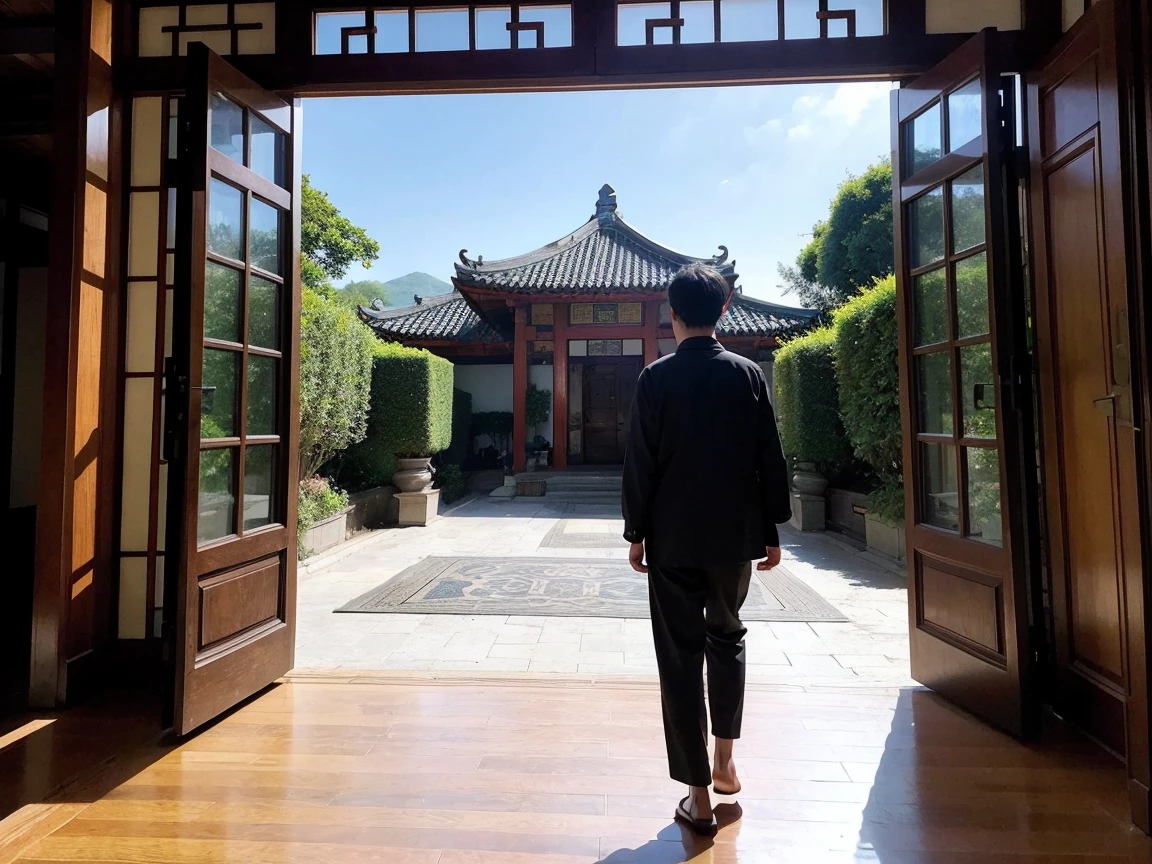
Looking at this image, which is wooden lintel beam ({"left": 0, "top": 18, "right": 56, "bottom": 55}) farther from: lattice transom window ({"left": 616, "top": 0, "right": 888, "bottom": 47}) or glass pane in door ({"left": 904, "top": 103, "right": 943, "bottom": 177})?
glass pane in door ({"left": 904, "top": 103, "right": 943, "bottom": 177})

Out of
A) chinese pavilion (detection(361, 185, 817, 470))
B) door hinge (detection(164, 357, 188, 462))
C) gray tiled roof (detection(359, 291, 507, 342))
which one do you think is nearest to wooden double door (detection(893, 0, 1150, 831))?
door hinge (detection(164, 357, 188, 462))

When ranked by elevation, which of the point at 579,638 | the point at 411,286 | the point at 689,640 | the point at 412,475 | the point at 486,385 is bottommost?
the point at 579,638

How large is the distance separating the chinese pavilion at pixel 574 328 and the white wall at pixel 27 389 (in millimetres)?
6414

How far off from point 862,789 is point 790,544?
188 inches

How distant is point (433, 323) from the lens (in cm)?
1282

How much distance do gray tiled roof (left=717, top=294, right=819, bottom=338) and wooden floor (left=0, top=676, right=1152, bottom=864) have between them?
9.34 m

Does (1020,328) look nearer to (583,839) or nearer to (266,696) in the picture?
(583,839)

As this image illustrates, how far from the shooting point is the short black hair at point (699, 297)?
1.61 meters

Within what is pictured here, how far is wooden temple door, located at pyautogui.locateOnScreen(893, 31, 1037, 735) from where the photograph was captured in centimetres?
204

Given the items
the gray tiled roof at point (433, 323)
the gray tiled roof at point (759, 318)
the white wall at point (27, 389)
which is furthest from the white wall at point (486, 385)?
the white wall at point (27, 389)

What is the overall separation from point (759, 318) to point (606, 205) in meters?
5.05

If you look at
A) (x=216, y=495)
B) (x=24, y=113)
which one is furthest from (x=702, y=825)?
(x=24, y=113)

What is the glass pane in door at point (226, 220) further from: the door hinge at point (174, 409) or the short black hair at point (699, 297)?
the short black hair at point (699, 297)

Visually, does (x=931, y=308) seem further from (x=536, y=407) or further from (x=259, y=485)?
(x=536, y=407)
